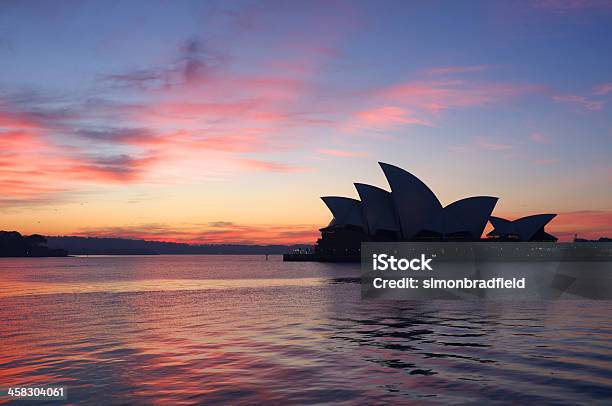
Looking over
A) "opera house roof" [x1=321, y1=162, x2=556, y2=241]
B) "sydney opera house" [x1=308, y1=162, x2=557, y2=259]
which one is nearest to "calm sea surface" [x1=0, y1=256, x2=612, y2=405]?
"opera house roof" [x1=321, y1=162, x2=556, y2=241]

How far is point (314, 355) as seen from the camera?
17.5 meters

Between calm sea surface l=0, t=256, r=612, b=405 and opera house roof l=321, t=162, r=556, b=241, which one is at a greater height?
opera house roof l=321, t=162, r=556, b=241

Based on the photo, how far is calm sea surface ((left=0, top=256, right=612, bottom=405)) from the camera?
12.7 m

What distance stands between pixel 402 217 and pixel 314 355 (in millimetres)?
89903

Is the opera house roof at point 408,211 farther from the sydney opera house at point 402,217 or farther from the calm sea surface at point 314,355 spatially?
the calm sea surface at point 314,355

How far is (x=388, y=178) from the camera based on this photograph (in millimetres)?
97750

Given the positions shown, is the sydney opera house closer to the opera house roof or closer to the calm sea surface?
the opera house roof

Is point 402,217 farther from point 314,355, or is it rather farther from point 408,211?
point 314,355

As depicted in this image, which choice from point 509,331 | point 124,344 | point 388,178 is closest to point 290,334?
point 124,344

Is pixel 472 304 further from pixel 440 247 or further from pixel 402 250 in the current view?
pixel 440 247

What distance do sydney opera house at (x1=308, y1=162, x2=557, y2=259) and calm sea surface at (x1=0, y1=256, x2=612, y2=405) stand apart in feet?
232

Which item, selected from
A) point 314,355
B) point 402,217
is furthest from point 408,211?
point 314,355

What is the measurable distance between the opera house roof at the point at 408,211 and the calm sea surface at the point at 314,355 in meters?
68.5

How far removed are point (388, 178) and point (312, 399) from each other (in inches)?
3434
